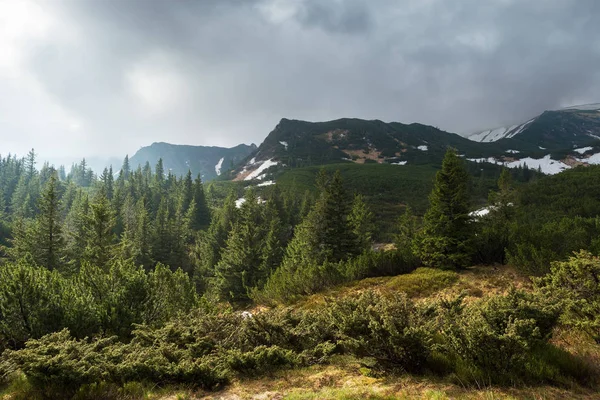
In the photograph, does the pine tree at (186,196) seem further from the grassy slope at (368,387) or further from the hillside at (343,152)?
the grassy slope at (368,387)

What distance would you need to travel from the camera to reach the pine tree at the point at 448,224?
689 inches

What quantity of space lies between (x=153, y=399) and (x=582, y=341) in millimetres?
8967

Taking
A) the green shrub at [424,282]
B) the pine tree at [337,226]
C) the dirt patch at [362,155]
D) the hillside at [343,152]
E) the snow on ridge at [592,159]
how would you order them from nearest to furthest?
the green shrub at [424,282], the pine tree at [337,226], the snow on ridge at [592,159], the hillside at [343,152], the dirt patch at [362,155]

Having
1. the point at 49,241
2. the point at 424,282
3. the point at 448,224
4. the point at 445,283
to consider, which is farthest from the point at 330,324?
the point at 49,241

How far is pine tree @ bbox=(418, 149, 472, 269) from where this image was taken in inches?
689

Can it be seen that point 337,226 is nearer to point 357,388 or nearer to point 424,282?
point 424,282

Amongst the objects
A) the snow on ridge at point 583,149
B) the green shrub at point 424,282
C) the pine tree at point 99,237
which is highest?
the snow on ridge at point 583,149

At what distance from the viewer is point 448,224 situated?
59.2 feet

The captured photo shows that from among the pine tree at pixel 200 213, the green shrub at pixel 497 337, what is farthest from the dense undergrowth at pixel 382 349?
the pine tree at pixel 200 213

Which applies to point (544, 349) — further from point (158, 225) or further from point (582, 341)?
point (158, 225)

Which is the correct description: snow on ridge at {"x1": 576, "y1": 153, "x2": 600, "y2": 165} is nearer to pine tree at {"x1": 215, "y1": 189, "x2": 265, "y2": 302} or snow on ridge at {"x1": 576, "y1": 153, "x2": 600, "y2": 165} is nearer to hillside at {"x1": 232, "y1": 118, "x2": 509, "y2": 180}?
hillside at {"x1": 232, "y1": 118, "x2": 509, "y2": 180}

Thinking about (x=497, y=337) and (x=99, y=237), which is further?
(x=99, y=237)

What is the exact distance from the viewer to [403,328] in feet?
18.6

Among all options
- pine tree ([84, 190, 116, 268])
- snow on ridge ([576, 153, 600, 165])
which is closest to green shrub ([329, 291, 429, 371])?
pine tree ([84, 190, 116, 268])
